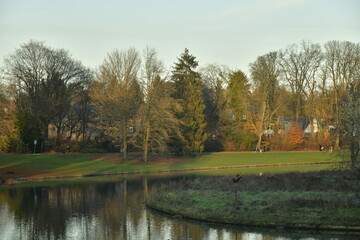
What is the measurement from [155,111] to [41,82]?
2013 cm

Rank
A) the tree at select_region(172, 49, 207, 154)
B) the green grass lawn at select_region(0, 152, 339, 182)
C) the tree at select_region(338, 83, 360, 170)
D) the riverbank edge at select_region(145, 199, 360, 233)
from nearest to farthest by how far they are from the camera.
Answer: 1. the riverbank edge at select_region(145, 199, 360, 233)
2. the tree at select_region(338, 83, 360, 170)
3. the green grass lawn at select_region(0, 152, 339, 182)
4. the tree at select_region(172, 49, 207, 154)

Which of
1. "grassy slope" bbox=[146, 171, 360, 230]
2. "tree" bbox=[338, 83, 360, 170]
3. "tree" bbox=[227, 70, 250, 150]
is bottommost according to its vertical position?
"grassy slope" bbox=[146, 171, 360, 230]

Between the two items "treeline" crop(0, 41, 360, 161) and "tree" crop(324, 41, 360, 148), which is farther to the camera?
"tree" crop(324, 41, 360, 148)

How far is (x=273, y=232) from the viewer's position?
20.7 metres

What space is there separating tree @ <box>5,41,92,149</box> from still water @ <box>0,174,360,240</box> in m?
34.0

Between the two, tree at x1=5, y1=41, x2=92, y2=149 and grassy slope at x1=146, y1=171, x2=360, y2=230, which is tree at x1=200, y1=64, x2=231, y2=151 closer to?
tree at x1=5, y1=41, x2=92, y2=149

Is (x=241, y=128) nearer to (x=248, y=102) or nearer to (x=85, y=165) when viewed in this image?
(x=248, y=102)

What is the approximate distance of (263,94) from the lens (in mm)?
77500

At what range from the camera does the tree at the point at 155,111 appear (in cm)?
6156

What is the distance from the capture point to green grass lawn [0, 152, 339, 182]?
52.6m

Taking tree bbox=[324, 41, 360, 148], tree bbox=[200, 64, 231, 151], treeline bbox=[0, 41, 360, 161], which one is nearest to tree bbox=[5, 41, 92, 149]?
treeline bbox=[0, 41, 360, 161]

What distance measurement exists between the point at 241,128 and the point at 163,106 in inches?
819

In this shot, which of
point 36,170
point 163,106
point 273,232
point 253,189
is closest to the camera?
point 273,232

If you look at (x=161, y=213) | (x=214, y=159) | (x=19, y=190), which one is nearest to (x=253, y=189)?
(x=161, y=213)
